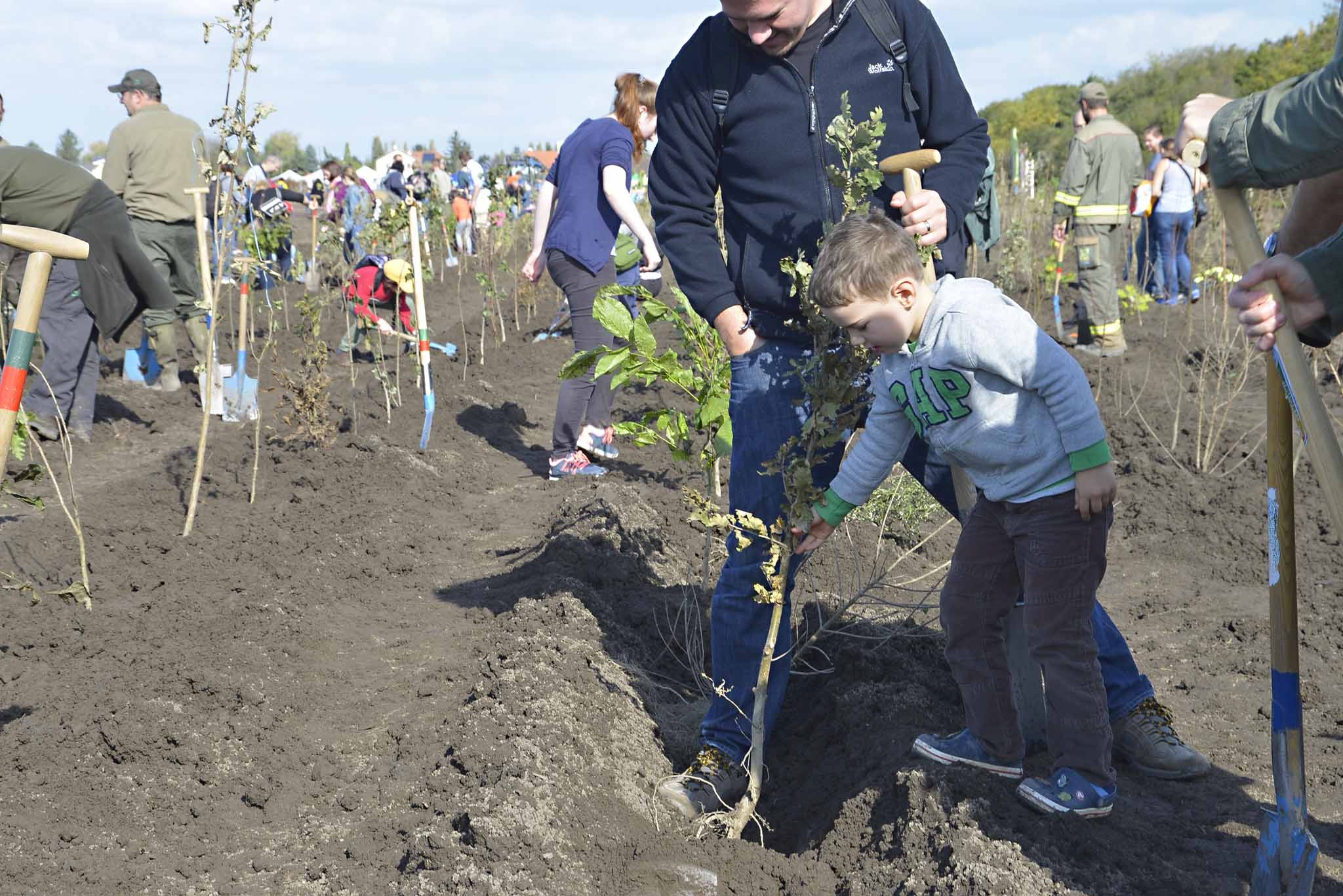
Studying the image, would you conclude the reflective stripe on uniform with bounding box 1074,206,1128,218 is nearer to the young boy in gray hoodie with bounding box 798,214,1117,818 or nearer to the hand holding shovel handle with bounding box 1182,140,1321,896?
the young boy in gray hoodie with bounding box 798,214,1117,818

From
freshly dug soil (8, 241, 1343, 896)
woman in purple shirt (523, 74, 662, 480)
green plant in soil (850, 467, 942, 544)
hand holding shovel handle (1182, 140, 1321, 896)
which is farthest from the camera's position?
woman in purple shirt (523, 74, 662, 480)

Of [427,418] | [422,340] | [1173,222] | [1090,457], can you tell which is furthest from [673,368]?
[1173,222]

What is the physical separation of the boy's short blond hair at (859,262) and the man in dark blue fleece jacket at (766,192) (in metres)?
0.18

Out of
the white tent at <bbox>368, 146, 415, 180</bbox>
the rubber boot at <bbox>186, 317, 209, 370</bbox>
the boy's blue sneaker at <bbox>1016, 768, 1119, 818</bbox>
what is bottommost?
the boy's blue sneaker at <bbox>1016, 768, 1119, 818</bbox>

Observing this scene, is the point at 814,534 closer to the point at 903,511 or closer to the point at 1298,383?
the point at 1298,383

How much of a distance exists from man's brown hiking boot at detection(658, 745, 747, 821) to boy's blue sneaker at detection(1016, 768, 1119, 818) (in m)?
0.69

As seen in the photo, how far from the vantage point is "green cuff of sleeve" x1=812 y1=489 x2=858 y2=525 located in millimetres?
2553

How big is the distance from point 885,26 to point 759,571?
4.19ft

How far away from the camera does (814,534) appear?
262cm

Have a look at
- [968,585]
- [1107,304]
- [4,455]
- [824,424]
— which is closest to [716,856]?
[968,585]

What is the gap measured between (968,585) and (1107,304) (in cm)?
685

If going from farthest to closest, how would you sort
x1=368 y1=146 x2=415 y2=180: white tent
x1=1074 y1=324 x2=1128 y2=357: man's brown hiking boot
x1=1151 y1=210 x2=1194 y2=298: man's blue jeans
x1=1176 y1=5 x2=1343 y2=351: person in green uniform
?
1. x1=368 y1=146 x2=415 y2=180: white tent
2. x1=1151 y1=210 x2=1194 y2=298: man's blue jeans
3. x1=1074 y1=324 x2=1128 y2=357: man's brown hiking boot
4. x1=1176 y1=5 x2=1343 y2=351: person in green uniform

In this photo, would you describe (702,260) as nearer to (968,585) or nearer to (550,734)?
(968,585)

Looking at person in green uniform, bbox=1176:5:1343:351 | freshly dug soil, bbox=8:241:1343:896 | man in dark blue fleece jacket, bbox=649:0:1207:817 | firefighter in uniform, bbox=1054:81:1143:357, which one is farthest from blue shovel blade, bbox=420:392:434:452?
person in green uniform, bbox=1176:5:1343:351
